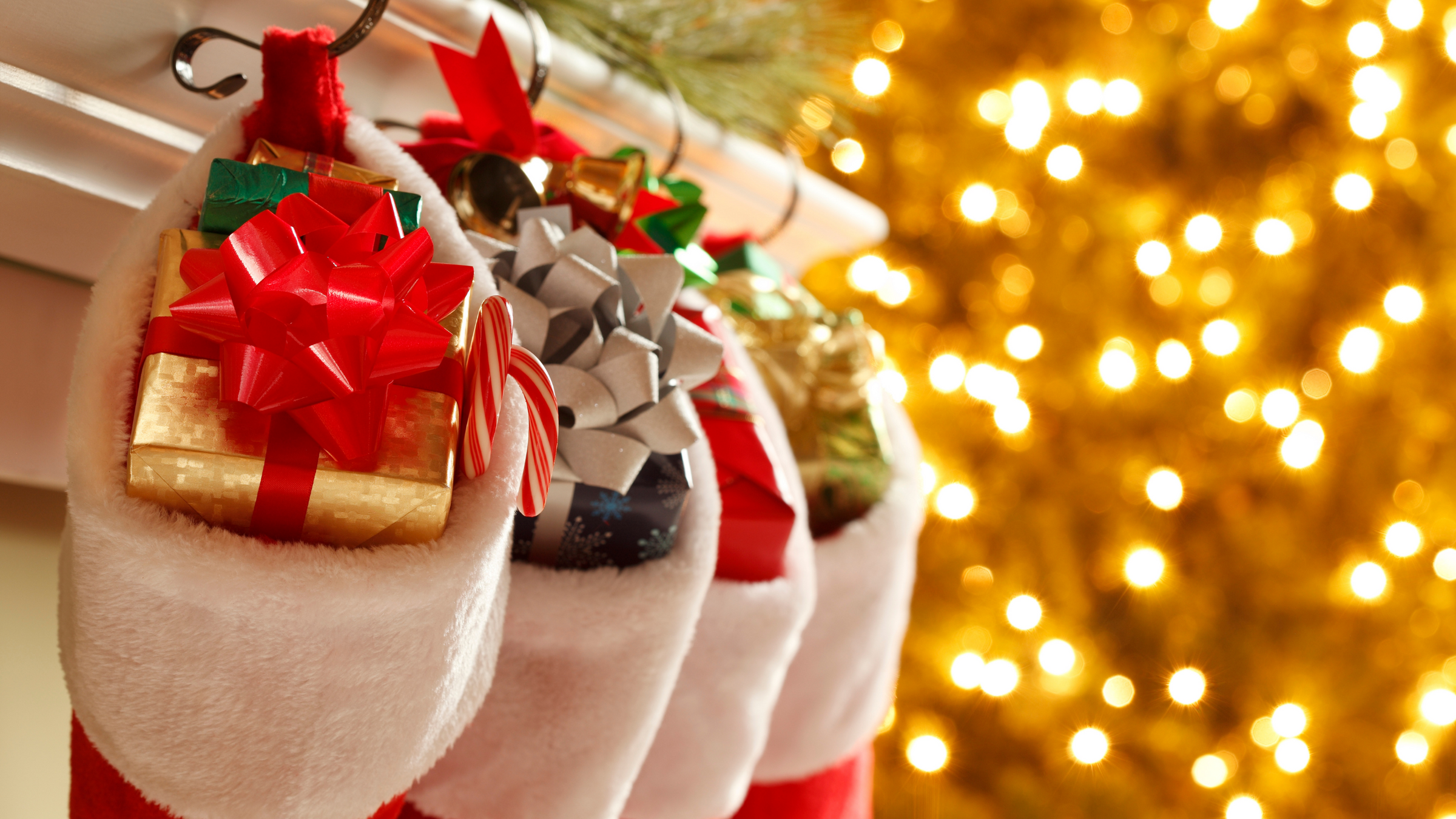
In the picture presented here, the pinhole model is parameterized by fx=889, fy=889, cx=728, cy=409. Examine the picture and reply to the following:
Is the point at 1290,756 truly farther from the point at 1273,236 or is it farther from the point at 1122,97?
the point at 1122,97

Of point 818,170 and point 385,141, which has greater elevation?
point 818,170

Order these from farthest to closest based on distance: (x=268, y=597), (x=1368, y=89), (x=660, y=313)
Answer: (x=1368, y=89) < (x=660, y=313) < (x=268, y=597)

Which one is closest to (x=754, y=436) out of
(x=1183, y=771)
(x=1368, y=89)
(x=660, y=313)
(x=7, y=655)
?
(x=660, y=313)

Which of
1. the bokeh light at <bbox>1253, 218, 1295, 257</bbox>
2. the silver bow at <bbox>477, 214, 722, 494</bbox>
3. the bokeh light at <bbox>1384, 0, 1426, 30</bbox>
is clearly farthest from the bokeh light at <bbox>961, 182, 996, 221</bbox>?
the silver bow at <bbox>477, 214, 722, 494</bbox>

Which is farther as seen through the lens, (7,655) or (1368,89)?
(1368,89)

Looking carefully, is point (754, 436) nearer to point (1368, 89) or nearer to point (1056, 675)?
point (1056, 675)

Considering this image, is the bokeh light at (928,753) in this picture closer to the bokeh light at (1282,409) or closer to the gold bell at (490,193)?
the bokeh light at (1282,409)

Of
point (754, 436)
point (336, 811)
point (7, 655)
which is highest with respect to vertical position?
point (754, 436)
